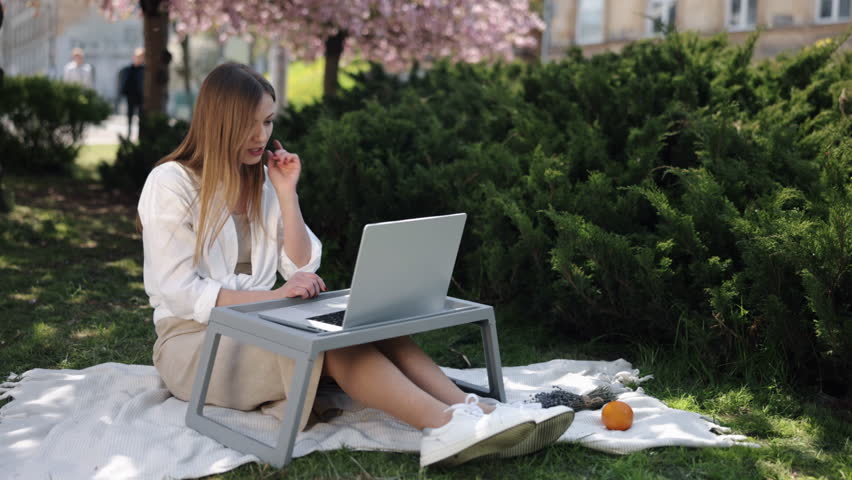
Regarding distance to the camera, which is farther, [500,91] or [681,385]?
[500,91]

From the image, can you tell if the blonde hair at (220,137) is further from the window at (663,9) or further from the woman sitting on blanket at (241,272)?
the window at (663,9)

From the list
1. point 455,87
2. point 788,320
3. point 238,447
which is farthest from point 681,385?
point 455,87

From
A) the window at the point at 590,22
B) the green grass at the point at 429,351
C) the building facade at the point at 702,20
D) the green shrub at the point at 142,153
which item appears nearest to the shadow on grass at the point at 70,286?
the green grass at the point at 429,351

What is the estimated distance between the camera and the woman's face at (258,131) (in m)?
3.27

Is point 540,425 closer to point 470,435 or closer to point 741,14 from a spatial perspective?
point 470,435

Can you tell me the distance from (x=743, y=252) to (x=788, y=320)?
0.33 meters

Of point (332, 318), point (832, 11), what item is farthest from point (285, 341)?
point (832, 11)

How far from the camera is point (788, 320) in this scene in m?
3.68

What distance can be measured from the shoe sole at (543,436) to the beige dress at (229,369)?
0.69 meters

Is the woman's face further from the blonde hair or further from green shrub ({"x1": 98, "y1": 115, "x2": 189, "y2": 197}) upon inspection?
green shrub ({"x1": 98, "y1": 115, "x2": 189, "y2": 197})

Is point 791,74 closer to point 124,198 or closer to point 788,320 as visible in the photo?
point 788,320

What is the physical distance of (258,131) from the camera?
3.29 m

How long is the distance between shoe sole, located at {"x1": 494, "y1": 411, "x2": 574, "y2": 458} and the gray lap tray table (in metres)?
0.48

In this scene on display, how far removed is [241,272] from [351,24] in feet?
25.5
